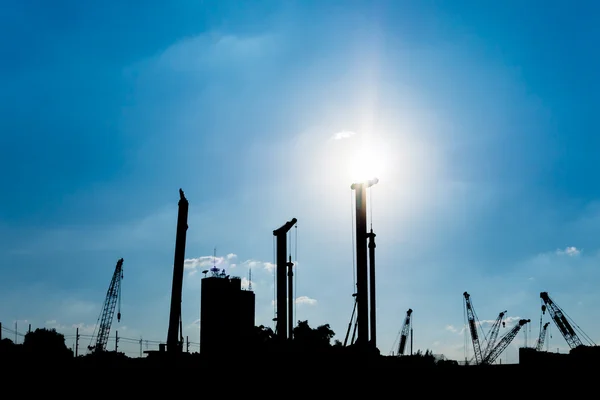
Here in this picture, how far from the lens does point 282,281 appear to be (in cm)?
6494

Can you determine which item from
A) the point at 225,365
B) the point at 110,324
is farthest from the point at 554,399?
the point at 110,324

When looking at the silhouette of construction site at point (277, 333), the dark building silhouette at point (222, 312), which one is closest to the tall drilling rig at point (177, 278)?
the silhouette of construction site at point (277, 333)

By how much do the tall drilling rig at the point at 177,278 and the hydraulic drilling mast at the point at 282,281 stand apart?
67.8ft

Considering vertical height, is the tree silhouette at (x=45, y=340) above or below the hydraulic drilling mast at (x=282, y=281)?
below

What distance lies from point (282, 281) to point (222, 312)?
64.8 m

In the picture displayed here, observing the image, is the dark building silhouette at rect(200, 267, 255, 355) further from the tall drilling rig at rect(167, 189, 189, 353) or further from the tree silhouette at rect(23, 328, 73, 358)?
the tall drilling rig at rect(167, 189, 189, 353)

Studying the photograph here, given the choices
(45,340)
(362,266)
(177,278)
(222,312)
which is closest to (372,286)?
(362,266)

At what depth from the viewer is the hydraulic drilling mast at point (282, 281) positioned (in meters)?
63.0

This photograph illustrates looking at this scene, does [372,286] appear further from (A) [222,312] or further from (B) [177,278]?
(A) [222,312]

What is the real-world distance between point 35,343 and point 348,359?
86.1 meters

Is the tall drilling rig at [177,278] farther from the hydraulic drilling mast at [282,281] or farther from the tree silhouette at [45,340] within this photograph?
the tree silhouette at [45,340]

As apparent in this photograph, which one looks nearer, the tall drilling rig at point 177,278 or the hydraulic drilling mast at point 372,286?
the tall drilling rig at point 177,278

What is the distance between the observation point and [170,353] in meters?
42.6

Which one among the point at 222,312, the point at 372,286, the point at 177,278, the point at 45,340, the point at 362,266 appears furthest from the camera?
the point at 222,312
